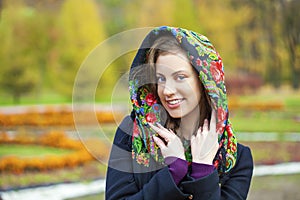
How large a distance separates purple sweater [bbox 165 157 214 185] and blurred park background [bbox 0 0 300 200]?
14.2 feet

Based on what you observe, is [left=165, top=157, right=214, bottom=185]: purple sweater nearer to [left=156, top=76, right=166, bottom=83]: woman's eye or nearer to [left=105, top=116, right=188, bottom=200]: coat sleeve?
[left=105, top=116, right=188, bottom=200]: coat sleeve

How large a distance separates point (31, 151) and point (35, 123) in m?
0.91

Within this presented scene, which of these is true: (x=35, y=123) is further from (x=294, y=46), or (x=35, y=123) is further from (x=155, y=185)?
(x=155, y=185)

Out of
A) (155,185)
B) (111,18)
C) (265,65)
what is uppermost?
(155,185)

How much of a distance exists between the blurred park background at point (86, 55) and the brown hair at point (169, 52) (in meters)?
4.26

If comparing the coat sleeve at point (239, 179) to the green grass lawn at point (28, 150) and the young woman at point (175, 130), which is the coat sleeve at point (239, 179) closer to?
the young woman at point (175, 130)

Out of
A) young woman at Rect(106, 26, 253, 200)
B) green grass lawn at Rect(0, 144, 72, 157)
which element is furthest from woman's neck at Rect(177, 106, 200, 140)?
green grass lawn at Rect(0, 144, 72, 157)

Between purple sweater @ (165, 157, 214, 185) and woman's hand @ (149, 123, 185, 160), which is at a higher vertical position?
woman's hand @ (149, 123, 185, 160)

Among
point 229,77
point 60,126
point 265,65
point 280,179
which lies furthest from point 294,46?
point 60,126

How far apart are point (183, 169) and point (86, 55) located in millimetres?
5779

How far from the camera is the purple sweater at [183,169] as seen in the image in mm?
1145

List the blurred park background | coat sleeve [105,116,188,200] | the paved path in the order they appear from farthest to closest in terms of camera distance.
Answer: the blurred park background → the paved path → coat sleeve [105,116,188,200]

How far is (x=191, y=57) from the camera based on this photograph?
116 cm

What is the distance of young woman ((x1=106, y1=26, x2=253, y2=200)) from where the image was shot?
45.2 inches
